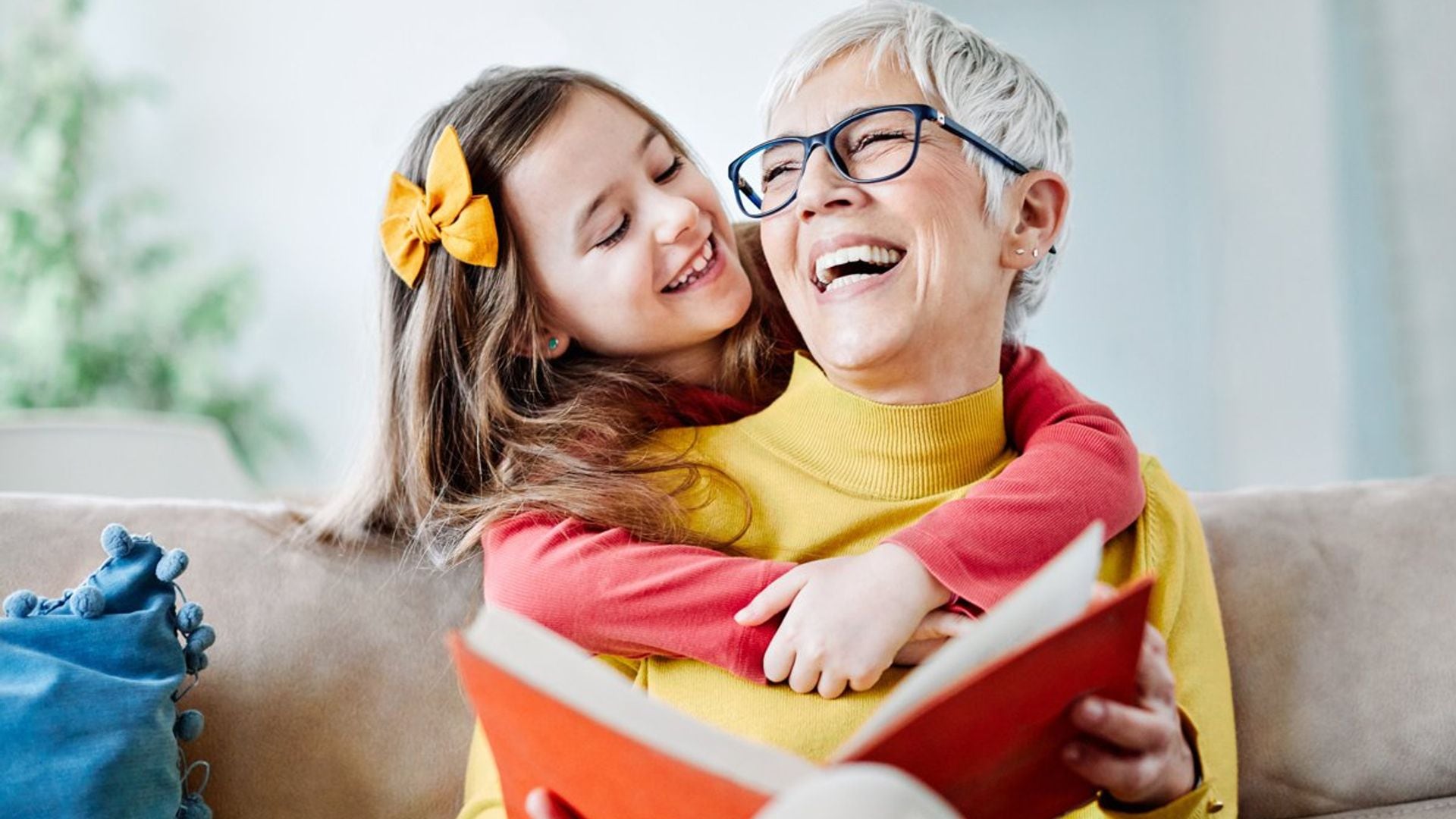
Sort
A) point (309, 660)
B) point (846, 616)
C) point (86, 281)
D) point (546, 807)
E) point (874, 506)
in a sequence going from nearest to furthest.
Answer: point (546, 807)
point (846, 616)
point (874, 506)
point (309, 660)
point (86, 281)

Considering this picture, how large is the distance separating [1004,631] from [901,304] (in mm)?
599

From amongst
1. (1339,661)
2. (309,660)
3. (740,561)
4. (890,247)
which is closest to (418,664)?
(309,660)

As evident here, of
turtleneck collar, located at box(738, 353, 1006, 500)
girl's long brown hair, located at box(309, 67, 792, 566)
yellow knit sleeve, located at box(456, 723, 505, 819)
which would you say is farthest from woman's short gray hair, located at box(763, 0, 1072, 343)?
yellow knit sleeve, located at box(456, 723, 505, 819)

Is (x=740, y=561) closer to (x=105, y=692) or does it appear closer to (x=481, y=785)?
(x=481, y=785)

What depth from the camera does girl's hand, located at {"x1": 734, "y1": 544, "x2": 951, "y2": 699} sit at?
1.15 m

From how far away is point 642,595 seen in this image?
1.24m

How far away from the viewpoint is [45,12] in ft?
12.4

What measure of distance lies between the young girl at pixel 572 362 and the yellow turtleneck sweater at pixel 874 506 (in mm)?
57

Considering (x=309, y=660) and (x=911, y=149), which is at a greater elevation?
(x=911, y=149)

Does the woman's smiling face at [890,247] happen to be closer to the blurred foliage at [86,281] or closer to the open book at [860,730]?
the open book at [860,730]

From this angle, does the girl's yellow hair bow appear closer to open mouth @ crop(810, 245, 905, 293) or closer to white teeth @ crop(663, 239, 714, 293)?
white teeth @ crop(663, 239, 714, 293)

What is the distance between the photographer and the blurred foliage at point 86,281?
3.70 m

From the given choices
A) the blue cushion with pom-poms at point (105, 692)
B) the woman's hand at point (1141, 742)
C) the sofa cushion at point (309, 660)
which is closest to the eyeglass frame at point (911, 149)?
the woman's hand at point (1141, 742)

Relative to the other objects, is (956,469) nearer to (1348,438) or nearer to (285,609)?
(285,609)
